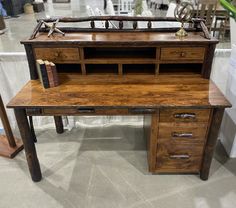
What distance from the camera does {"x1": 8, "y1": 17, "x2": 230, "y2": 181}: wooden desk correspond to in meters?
1.36

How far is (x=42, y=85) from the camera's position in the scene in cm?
155

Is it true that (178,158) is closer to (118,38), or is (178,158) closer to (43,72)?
(118,38)

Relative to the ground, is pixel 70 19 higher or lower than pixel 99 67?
higher

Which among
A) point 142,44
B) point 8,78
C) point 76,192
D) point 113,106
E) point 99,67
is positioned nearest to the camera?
point 113,106

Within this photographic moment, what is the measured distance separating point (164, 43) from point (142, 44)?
149 millimetres

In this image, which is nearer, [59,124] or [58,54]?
[58,54]

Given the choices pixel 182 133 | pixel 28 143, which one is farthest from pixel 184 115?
pixel 28 143

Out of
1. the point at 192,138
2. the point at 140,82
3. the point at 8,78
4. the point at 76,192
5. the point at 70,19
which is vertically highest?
the point at 70,19

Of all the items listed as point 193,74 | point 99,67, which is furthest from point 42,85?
point 193,74

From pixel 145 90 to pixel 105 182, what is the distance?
30.5 inches

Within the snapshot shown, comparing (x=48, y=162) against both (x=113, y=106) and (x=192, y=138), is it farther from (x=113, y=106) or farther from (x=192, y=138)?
(x=192, y=138)

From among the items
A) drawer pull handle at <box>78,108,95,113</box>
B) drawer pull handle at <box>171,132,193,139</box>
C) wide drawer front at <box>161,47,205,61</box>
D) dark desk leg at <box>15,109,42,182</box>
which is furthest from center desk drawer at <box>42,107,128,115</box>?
wide drawer front at <box>161,47,205,61</box>

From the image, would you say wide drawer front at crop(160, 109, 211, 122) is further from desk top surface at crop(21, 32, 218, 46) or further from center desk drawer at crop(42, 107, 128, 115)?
desk top surface at crop(21, 32, 218, 46)

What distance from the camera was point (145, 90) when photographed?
1.48 m
